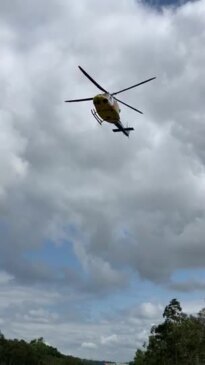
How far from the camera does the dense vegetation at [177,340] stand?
245ft

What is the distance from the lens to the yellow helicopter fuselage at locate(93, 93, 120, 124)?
140 ft

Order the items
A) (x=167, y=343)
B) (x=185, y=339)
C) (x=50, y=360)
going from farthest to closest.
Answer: (x=50, y=360)
(x=167, y=343)
(x=185, y=339)

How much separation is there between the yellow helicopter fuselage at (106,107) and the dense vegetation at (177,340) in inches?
1536

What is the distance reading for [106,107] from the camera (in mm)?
42500

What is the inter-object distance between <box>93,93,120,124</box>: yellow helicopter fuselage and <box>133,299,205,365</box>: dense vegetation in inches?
1536

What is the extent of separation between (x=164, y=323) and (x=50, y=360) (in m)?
120

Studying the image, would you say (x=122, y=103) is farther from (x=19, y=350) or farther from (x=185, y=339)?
(x=19, y=350)

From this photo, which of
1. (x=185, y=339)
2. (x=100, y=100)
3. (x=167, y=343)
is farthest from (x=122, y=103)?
(x=167, y=343)

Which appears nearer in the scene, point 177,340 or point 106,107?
point 106,107

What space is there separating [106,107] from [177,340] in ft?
137

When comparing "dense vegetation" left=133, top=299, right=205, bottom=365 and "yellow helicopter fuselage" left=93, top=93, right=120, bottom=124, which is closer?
"yellow helicopter fuselage" left=93, top=93, right=120, bottom=124

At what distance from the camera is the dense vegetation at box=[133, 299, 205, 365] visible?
74562mm

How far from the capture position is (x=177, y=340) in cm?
7600

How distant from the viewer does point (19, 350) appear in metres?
163
